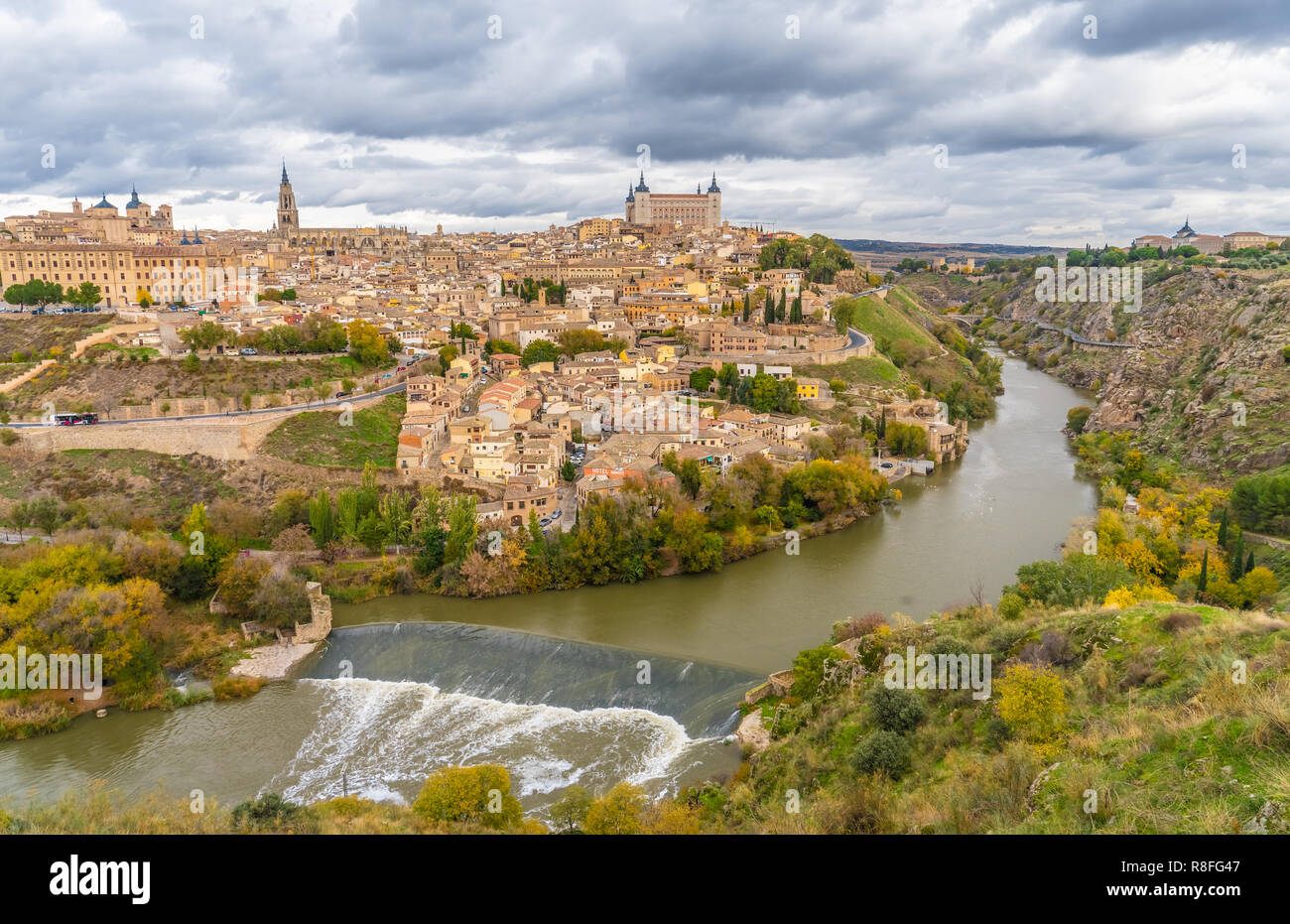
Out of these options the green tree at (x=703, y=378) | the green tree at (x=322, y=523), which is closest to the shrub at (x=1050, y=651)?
the green tree at (x=322, y=523)

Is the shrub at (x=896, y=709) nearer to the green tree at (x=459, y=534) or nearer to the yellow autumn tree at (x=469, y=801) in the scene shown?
the yellow autumn tree at (x=469, y=801)

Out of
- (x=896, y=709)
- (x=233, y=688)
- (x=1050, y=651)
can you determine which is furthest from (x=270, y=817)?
(x=1050, y=651)

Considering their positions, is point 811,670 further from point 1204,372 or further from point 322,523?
point 1204,372

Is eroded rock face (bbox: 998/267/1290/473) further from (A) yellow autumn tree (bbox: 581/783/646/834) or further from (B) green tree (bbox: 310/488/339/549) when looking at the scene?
(B) green tree (bbox: 310/488/339/549)

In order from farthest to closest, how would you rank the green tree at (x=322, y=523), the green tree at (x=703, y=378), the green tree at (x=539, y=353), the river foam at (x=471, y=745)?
the green tree at (x=539, y=353)
the green tree at (x=703, y=378)
the green tree at (x=322, y=523)
the river foam at (x=471, y=745)

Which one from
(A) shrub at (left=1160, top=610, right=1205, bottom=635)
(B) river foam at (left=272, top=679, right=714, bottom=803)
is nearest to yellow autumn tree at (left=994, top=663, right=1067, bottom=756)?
(A) shrub at (left=1160, top=610, right=1205, bottom=635)

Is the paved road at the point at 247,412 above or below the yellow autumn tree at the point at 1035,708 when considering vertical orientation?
above
